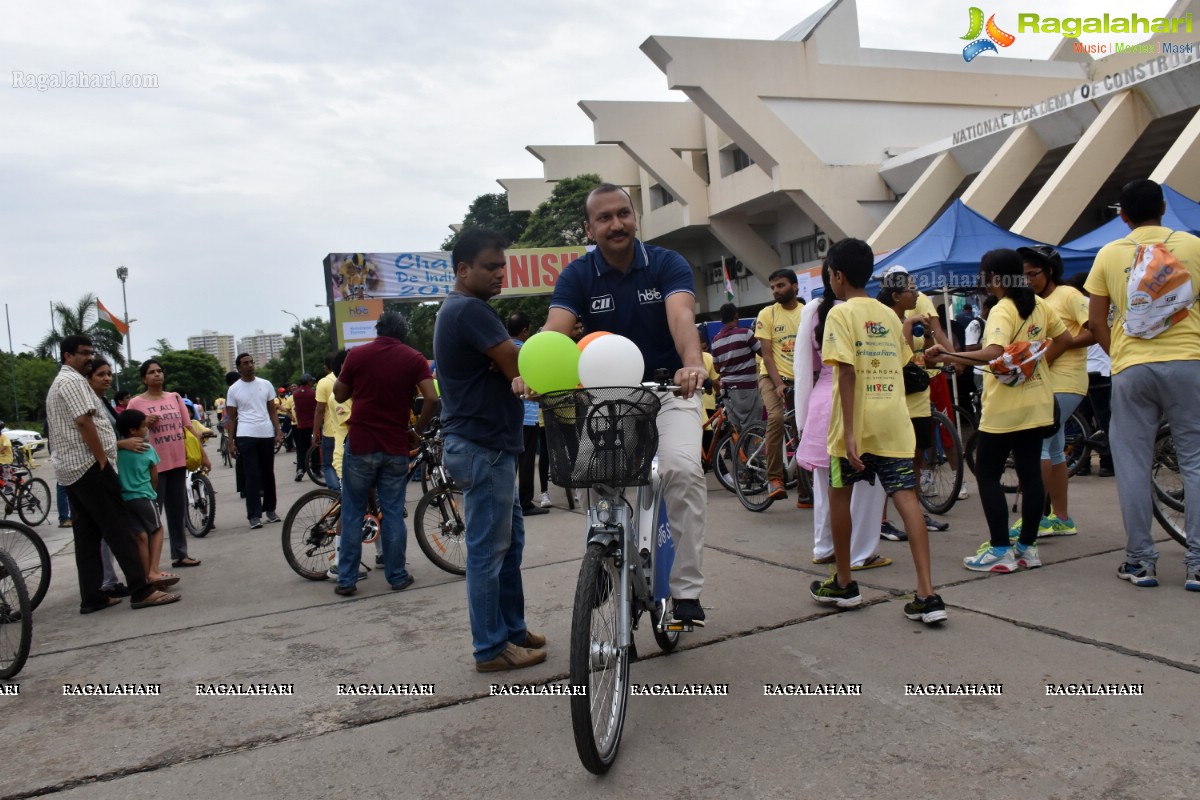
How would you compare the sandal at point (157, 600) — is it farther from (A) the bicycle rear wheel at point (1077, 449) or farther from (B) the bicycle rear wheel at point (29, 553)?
(A) the bicycle rear wheel at point (1077, 449)

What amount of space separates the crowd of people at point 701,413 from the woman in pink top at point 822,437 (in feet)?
0.04

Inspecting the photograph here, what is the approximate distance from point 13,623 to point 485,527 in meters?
2.62

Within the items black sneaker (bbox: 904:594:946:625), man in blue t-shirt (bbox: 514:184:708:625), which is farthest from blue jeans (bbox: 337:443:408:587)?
black sneaker (bbox: 904:594:946:625)

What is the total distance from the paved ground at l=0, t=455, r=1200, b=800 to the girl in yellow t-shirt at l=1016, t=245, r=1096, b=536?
0.86 ft

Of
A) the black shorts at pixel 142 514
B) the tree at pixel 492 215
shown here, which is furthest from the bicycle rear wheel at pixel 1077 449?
the tree at pixel 492 215

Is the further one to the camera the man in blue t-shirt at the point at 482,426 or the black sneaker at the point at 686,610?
the man in blue t-shirt at the point at 482,426

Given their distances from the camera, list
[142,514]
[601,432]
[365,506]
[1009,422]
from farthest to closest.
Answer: [142,514] → [365,506] → [1009,422] → [601,432]

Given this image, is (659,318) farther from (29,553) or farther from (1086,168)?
(1086,168)

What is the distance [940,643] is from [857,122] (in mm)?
23772

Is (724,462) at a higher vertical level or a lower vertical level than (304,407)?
lower

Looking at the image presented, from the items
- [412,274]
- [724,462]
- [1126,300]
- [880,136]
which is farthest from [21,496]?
[880,136]

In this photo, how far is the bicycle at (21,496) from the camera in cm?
1315

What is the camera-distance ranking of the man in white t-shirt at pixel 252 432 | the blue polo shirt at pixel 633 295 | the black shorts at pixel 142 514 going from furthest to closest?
the man in white t-shirt at pixel 252 432
the black shorts at pixel 142 514
the blue polo shirt at pixel 633 295

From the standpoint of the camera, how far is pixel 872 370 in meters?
4.40
